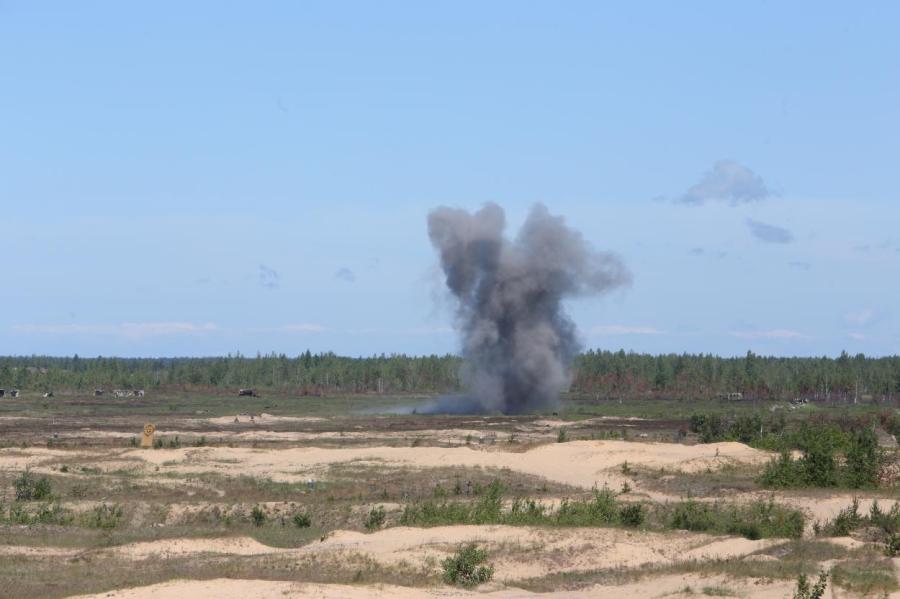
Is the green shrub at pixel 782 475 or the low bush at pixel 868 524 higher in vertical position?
the green shrub at pixel 782 475

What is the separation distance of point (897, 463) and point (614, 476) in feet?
35.9

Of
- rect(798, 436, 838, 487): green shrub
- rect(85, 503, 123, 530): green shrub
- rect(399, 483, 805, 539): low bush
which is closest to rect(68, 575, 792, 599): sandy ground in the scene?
rect(399, 483, 805, 539): low bush

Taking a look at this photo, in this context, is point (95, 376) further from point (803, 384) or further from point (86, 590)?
point (86, 590)

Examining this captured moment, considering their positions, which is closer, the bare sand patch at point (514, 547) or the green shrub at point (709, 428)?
the bare sand patch at point (514, 547)

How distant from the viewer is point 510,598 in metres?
24.8

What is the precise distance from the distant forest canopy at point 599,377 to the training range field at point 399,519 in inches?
3348

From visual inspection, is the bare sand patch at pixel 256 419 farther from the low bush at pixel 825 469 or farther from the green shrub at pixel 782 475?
the low bush at pixel 825 469

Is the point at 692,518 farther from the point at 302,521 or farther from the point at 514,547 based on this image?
the point at 302,521

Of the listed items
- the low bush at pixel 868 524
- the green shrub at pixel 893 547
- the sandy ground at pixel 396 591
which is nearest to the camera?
the sandy ground at pixel 396 591

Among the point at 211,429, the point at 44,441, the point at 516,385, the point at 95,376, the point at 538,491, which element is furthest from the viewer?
the point at 95,376

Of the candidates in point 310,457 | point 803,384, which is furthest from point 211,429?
point 803,384

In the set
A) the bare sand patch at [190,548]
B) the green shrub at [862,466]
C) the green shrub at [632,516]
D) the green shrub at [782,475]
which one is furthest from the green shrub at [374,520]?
the green shrub at [862,466]

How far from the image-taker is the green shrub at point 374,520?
35.3 m

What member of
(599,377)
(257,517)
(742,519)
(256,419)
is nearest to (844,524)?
(742,519)
